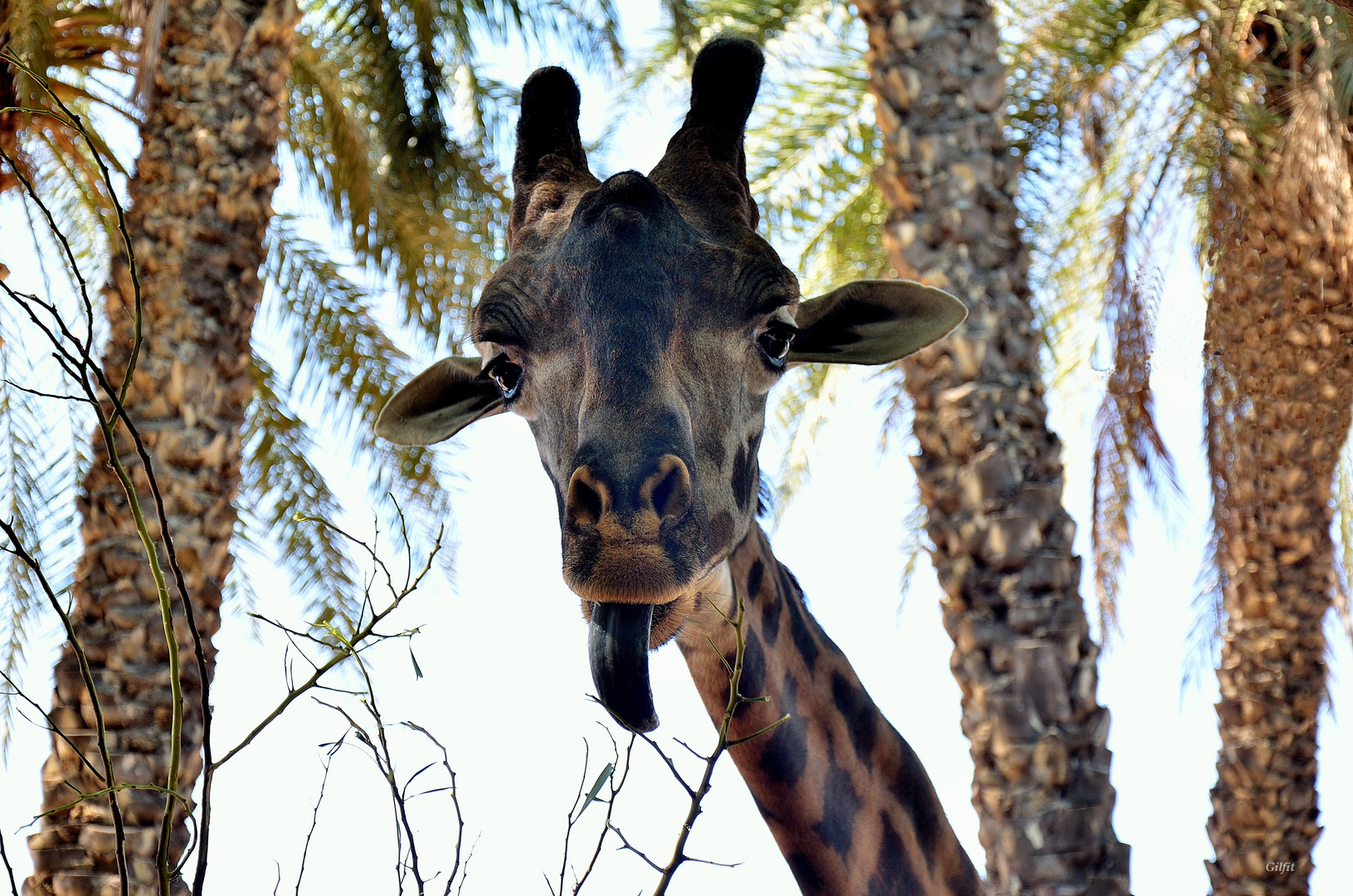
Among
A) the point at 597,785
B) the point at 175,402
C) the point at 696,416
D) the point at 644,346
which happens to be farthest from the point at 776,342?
the point at 175,402

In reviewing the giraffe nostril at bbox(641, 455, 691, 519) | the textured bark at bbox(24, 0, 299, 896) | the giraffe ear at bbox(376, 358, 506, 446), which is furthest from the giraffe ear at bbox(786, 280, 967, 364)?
the textured bark at bbox(24, 0, 299, 896)

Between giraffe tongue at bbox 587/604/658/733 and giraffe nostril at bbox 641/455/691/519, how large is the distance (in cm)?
20

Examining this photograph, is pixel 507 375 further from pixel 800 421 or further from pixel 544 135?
pixel 800 421

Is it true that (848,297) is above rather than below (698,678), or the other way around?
above

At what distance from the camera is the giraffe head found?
223cm

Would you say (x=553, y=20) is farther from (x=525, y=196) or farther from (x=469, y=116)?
(x=525, y=196)

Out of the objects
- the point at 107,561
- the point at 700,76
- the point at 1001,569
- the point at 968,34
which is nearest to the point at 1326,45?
the point at 968,34

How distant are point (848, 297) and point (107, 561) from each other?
3760 millimetres

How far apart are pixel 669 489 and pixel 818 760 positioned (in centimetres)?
109

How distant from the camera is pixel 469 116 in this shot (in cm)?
949

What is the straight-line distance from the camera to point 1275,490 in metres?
7.55

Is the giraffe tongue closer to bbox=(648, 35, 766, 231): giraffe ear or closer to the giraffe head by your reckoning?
the giraffe head

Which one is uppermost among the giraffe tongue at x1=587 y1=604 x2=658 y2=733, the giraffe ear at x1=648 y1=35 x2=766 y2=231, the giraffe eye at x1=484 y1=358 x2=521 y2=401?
the giraffe ear at x1=648 y1=35 x2=766 y2=231

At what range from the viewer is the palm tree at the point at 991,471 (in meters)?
4.88
